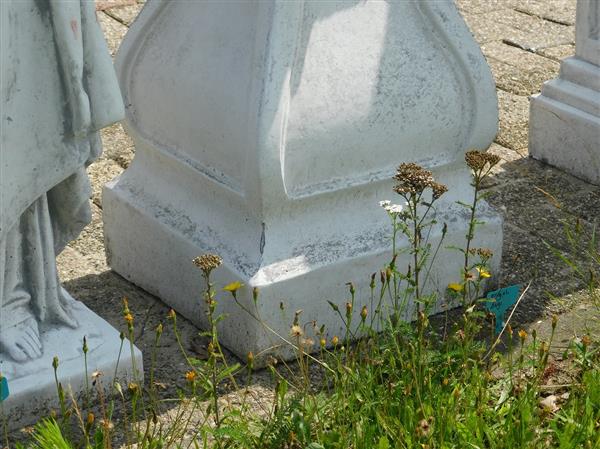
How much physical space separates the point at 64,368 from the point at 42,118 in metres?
0.76

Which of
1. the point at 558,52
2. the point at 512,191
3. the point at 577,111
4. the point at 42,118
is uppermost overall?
the point at 42,118

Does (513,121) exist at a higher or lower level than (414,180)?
lower

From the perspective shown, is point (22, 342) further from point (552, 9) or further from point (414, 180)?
point (552, 9)

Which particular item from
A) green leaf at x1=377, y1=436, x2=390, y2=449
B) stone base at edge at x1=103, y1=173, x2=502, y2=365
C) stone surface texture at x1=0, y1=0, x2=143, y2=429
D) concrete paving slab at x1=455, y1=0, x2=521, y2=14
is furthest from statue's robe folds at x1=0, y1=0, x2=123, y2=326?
concrete paving slab at x1=455, y1=0, x2=521, y2=14

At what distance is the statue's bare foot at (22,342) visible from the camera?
3.77 metres

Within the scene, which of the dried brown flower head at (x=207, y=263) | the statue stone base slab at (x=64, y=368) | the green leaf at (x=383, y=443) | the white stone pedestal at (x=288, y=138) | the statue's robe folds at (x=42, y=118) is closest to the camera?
the dried brown flower head at (x=207, y=263)

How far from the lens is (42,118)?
3.61 m

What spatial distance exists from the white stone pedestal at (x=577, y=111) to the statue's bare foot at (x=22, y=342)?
8.88 ft

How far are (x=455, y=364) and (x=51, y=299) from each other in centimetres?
127

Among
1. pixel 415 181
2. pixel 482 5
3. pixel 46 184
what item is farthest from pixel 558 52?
pixel 46 184

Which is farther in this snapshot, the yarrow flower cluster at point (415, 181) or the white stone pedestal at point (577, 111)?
the white stone pedestal at point (577, 111)

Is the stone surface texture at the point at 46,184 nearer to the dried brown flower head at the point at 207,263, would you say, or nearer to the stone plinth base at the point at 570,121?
the dried brown flower head at the point at 207,263

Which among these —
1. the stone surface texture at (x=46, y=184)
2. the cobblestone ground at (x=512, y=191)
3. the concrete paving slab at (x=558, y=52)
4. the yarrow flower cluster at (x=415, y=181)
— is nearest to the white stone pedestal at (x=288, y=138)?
the cobblestone ground at (x=512, y=191)

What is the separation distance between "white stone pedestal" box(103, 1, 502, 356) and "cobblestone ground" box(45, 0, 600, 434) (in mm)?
189
